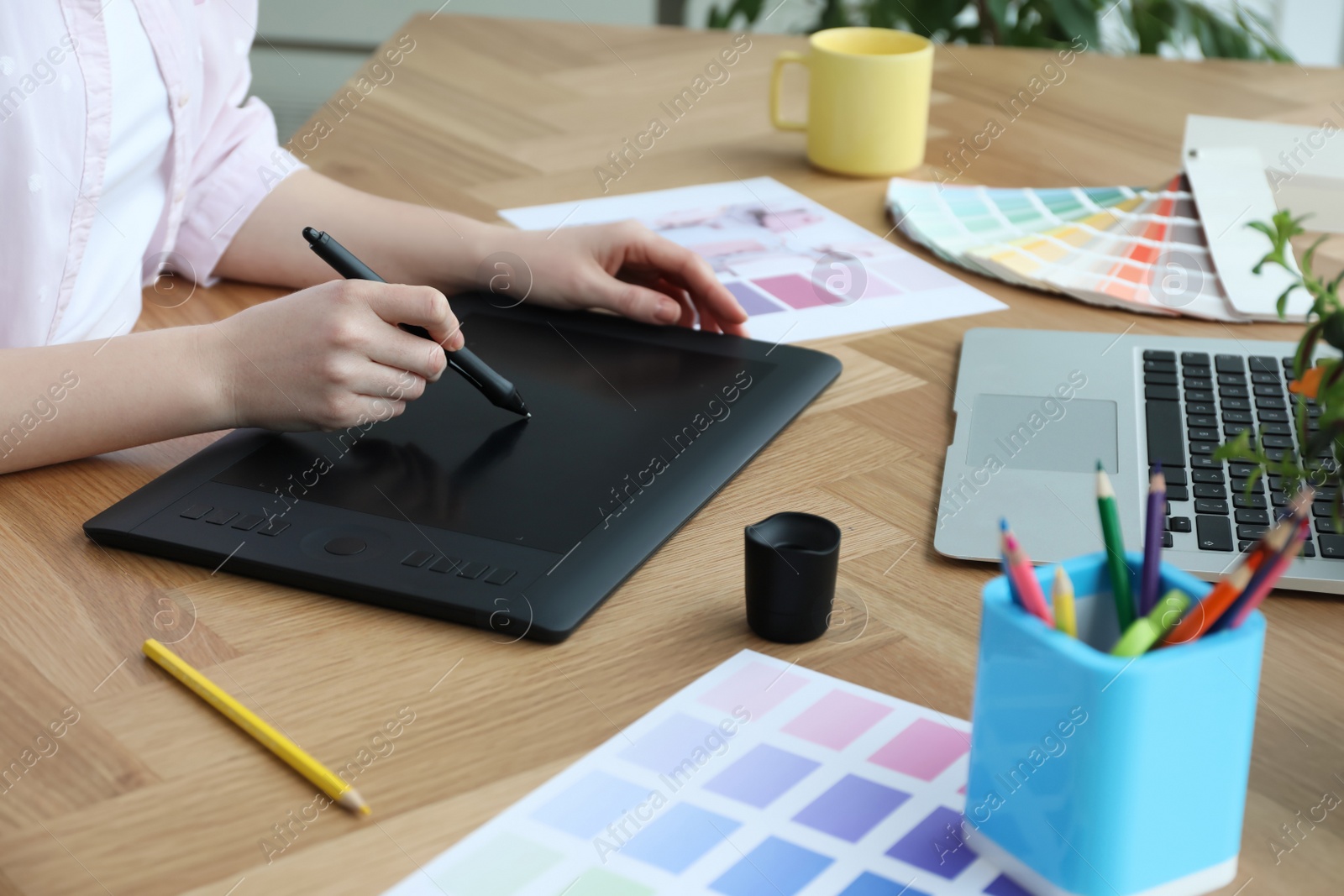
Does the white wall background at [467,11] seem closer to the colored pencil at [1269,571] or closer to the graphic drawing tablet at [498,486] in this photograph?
the graphic drawing tablet at [498,486]

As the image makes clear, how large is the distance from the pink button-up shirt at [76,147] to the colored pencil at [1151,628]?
0.78 meters

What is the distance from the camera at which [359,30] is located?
3.03 meters

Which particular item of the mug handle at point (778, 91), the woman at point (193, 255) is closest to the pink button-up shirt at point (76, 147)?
the woman at point (193, 255)

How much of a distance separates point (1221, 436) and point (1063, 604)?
1.22 ft

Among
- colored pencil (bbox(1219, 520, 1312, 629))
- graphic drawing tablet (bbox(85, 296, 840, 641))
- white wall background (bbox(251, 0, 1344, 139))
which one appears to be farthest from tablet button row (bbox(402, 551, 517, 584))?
white wall background (bbox(251, 0, 1344, 139))

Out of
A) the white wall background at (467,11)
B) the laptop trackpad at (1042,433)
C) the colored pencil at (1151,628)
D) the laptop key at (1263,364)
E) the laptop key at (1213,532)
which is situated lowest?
the white wall background at (467,11)

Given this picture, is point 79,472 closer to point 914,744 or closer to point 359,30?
point 914,744

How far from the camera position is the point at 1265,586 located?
0.42 metres

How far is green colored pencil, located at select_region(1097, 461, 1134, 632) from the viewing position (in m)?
0.44

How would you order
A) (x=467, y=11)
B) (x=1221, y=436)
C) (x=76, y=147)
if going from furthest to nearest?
(x=467, y=11)
(x=76, y=147)
(x=1221, y=436)

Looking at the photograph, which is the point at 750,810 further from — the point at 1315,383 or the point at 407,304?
the point at 407,304

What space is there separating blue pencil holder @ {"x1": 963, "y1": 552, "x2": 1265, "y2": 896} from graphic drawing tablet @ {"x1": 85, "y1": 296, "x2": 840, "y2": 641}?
229mm

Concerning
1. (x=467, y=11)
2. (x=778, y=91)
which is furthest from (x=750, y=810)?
(x=467, y=11)

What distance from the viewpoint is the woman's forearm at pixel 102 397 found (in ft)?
2.42
